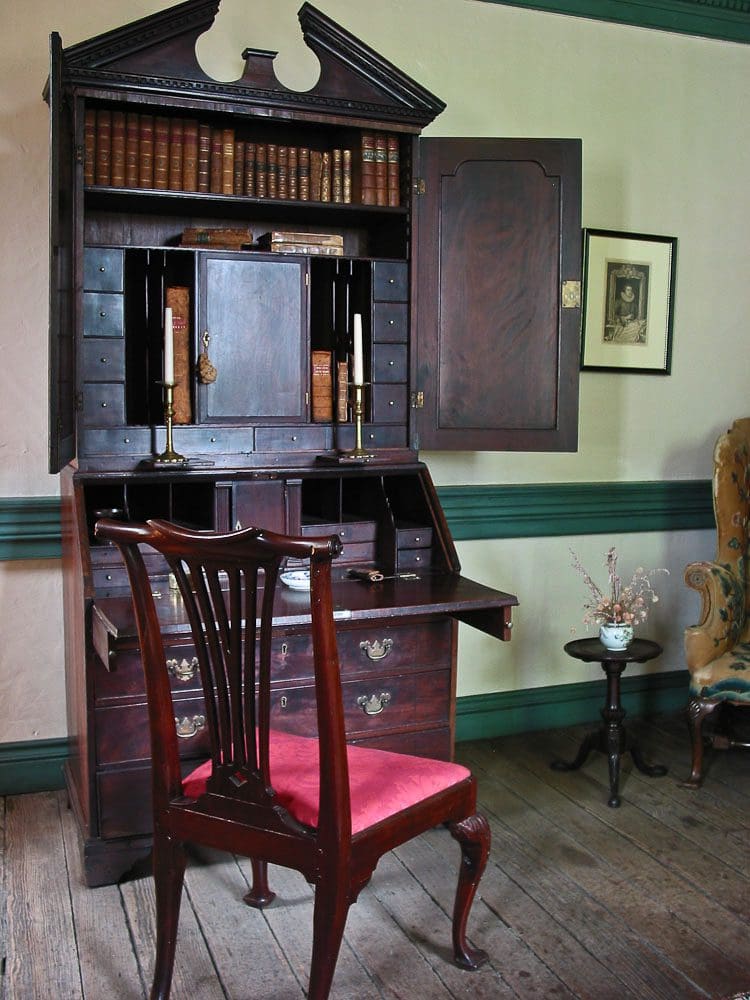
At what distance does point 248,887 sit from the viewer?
3.03 metres

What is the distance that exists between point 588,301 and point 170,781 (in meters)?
2.79

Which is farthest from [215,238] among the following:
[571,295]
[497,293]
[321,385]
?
[571,295]

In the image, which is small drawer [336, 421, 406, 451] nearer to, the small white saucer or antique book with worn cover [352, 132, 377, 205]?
the small white saucer

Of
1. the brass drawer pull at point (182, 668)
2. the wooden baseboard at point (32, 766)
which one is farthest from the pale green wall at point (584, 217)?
the brass drawer pull at point (182, 668)

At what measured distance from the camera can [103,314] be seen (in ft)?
10.3

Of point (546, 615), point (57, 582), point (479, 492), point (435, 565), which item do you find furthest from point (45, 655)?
point (546, 615)

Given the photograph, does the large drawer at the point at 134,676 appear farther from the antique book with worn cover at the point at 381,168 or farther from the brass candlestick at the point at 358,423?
the antique book with worn cover at the point at 381,168

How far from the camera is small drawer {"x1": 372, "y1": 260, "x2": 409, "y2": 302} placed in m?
3.49

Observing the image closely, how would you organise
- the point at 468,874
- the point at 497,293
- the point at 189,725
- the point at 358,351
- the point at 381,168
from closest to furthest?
the point at 468,874 < the point at 189,725 < the point at 358,351 < the point at 381,168 < the point at 497,293

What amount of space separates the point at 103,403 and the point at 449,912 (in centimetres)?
178

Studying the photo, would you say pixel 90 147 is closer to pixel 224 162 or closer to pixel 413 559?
pixel 224 162

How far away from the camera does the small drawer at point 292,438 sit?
133 inches

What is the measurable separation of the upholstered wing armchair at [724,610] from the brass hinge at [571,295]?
89 cm

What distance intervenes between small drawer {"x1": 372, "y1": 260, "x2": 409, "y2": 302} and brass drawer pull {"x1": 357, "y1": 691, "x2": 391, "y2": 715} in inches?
51.0
